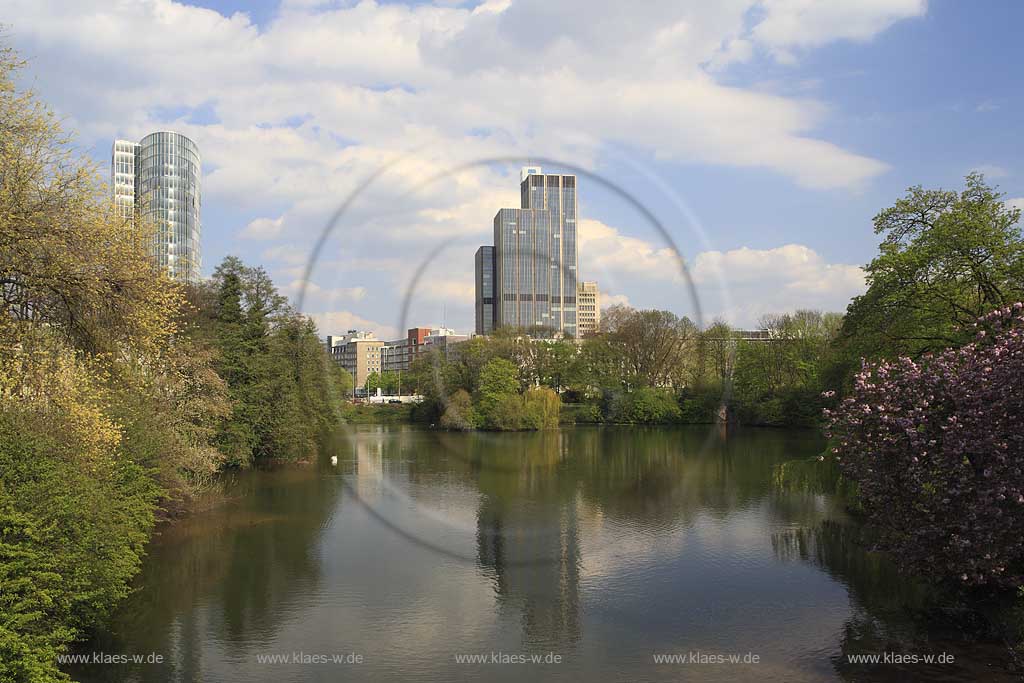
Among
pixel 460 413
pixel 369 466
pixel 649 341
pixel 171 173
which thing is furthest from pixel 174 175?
pixel 369 466

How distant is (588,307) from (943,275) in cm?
3352

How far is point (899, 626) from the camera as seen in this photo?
13.5 m

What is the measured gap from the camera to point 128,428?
17.3m

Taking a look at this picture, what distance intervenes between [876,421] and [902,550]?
2194 mm

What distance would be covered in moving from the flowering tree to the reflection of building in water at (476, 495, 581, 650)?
592 centimetres

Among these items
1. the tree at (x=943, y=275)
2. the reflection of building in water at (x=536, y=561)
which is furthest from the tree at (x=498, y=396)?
the tree at (x=943, y=275)

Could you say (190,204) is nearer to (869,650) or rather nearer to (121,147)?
(121,147)

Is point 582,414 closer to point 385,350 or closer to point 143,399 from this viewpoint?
point 385,350

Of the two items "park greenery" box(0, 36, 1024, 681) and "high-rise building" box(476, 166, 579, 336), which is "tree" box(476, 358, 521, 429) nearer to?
"high-rise building" box(476, 166, 579, 336)

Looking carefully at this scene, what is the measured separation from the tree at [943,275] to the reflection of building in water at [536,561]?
9828 mm

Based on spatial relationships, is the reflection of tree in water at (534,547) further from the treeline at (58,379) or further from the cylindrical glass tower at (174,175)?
the cylindrical glass tower at (174,175)

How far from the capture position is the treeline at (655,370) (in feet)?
183

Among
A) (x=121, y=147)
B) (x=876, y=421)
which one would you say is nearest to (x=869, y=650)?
(x=876, y=421)

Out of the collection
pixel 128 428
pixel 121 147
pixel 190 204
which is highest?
pixel 121 147
